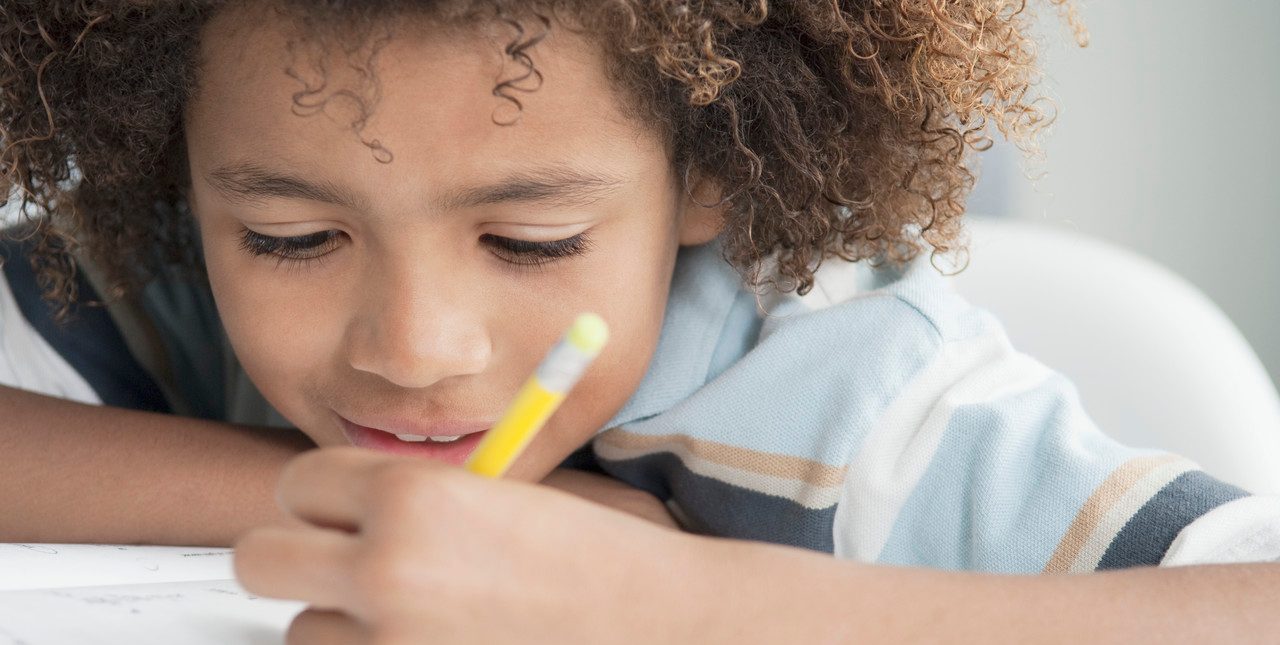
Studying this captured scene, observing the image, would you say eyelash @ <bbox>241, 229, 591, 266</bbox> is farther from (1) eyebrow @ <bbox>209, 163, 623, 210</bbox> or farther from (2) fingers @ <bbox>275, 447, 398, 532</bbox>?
(2) fingers @ <bbox>275, 447, 398, 532</bbox>

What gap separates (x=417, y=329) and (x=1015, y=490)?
271 mm

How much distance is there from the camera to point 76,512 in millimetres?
622

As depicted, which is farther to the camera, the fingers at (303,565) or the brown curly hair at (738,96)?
the brown curly hair at (738,96)

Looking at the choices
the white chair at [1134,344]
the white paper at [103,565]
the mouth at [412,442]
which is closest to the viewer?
the white paper at [103,565]

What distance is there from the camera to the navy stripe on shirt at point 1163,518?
21.0 inches

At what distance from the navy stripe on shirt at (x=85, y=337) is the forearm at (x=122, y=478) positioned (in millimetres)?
106

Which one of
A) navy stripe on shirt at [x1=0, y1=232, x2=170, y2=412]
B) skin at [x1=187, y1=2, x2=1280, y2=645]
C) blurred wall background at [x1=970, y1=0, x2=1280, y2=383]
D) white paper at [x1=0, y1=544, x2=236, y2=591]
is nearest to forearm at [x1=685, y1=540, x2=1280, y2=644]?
skin at [x1=187, y1=2, x2=1280, y2=645]

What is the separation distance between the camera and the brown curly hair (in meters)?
0.54

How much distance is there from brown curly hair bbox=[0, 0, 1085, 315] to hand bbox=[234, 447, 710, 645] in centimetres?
19

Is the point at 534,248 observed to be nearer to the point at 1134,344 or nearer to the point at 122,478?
the point at 122,478

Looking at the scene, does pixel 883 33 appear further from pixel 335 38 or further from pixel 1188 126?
pixel 1188 126

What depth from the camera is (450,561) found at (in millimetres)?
355

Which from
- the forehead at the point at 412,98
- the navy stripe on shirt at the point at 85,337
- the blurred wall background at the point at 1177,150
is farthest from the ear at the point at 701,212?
the blurred wall background at the point at 1177,150

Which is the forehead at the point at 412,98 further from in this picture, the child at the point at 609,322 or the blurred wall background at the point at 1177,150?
the blurred wall background at the point at 1177,150
